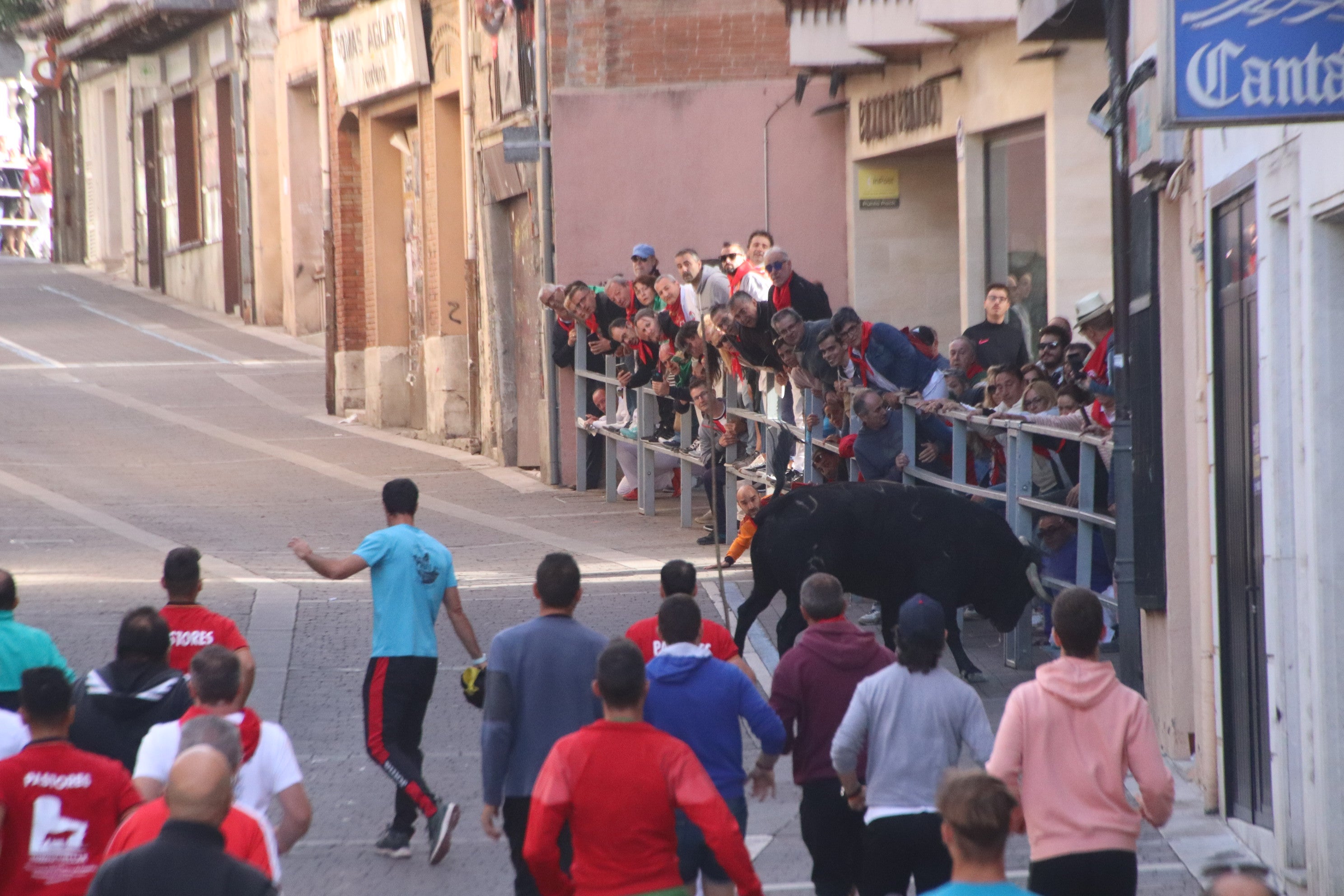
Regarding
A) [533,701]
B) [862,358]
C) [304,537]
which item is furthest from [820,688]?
[304,537]

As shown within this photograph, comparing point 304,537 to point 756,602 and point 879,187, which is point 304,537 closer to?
point 756,602

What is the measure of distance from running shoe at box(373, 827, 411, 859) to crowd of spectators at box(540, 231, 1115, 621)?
4.09m

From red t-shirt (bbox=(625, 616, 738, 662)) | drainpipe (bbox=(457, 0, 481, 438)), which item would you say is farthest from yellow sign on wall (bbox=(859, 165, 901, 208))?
red t-shirt (bbox=(625, 616, 738, 662))

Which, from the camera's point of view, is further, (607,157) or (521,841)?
(607,157)

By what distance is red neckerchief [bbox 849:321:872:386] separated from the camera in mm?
12445

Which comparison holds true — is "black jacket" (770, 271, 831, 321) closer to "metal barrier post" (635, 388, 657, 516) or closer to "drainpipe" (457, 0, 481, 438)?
"metal barrier post" (635, 388, 657, 516)

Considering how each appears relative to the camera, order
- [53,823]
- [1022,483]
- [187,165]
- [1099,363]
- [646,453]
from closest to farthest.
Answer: [53,823], [1022,483], [1099,363], [646,453], [187,165]

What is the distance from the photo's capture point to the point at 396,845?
7.87 meters

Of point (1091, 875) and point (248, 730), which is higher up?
point (248, 730)

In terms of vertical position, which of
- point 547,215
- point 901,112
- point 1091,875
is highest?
point 901,112

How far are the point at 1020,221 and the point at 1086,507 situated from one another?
7306 millimetres

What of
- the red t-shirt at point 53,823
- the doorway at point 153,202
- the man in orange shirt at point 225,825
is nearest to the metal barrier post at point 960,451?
the red t-shirt at point 53,823

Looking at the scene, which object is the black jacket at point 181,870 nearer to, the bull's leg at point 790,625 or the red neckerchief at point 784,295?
the bull's leg at point 790,625

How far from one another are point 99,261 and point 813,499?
1599 inches
